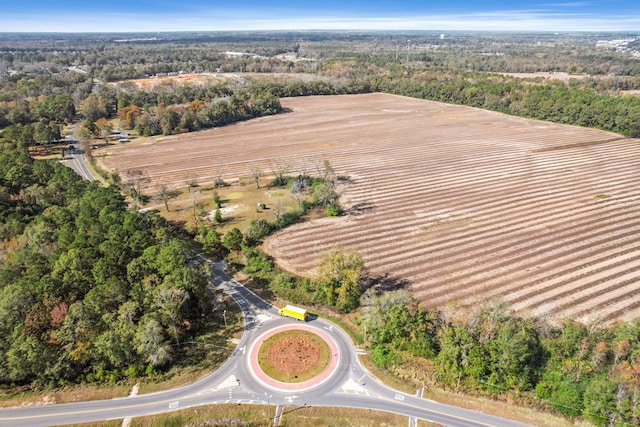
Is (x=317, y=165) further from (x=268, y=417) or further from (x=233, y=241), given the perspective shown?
(x=268, y=417)

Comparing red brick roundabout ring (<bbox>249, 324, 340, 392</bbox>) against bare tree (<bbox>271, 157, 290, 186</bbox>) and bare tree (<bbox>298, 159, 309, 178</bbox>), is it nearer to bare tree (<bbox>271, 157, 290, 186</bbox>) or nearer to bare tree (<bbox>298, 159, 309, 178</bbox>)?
bare tree (<bbox>271, 157, 290, 186</bbox>)

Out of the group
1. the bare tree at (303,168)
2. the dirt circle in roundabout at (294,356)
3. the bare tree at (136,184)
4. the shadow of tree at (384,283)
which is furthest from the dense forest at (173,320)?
the bare tree at (303,168)

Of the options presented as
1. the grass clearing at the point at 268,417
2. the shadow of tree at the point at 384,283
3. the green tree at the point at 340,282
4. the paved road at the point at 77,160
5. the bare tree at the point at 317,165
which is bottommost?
the shadow of tree at the point at 384,283

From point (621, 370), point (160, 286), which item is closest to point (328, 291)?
point (160, 286)

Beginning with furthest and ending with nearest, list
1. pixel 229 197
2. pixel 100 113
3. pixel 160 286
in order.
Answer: pixel 100 113 → pixel 229 197 → pixel 160 286

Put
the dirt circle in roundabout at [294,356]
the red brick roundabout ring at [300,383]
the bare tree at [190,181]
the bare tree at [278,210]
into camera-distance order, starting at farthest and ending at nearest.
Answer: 1. the bare tree at [190,181]
2. the bare tree at [278,210]
3. the dirt circle in roundabout at [294,356]
4. the red brick roundabout ring at [300,383]

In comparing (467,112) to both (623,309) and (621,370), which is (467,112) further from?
(621,370)

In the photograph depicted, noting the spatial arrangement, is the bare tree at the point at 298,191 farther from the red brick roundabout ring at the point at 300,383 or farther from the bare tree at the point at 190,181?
the red brick roundabout ring at the point at 300,383
